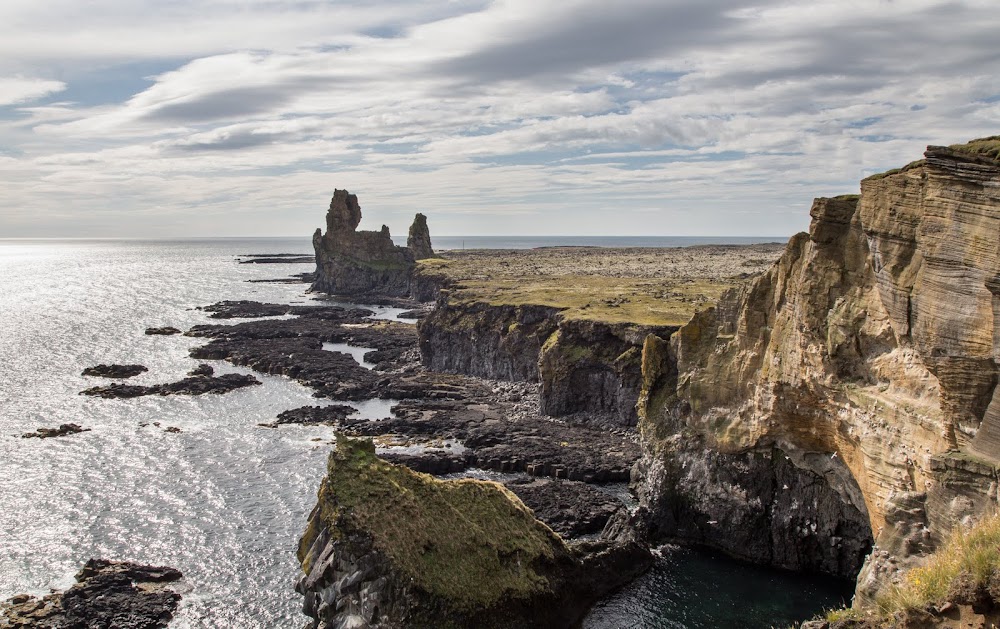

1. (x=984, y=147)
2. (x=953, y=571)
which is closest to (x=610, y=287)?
(x=984, y=147)

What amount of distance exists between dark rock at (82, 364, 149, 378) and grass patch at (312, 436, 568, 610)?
73.6 metres

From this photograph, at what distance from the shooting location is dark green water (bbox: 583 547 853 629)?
38.9 meters

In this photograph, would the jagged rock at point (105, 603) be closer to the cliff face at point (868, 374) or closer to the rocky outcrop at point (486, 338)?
the cliff face at point (868, 374)

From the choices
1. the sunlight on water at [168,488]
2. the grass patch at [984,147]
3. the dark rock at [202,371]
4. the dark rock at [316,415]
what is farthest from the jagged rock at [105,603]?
the dark rock at [202,371]

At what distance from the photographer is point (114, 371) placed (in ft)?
328

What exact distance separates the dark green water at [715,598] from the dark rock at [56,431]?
55.3 meters

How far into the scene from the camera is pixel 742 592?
139ft

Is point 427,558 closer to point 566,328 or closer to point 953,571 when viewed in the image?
point 953,571

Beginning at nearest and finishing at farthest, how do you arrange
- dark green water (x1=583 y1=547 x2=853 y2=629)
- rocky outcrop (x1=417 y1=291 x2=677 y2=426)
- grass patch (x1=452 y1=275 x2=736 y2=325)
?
dark green water (x1=583 y1=547 x2=853 y2=629) → rocky outcrop (x1=417 y1=291 x2=677 y2=426) → grass patch (x1=452 y1=275 x2=736 y2=325)

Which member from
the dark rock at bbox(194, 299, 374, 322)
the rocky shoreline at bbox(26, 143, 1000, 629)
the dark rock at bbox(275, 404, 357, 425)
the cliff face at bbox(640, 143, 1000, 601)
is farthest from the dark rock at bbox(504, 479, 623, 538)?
the dark rock at bbox(194, 299, 374, 322)

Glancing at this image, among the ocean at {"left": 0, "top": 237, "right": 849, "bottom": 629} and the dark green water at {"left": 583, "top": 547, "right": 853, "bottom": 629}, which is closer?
the dark green water at {"left": 583, "top": 547, "right": 853, "bottom": 629}

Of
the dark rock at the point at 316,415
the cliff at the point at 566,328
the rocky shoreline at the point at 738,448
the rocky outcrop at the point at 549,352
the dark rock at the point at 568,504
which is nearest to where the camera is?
the rocky shoreline at the point at 738,448

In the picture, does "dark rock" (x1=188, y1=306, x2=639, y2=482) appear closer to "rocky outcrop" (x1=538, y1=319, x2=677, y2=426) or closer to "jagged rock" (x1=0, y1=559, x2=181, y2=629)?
"rocky outcrop" (x1=538, y1=319, x2=677, y2=426)

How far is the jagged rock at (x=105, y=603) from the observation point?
37656 mm
